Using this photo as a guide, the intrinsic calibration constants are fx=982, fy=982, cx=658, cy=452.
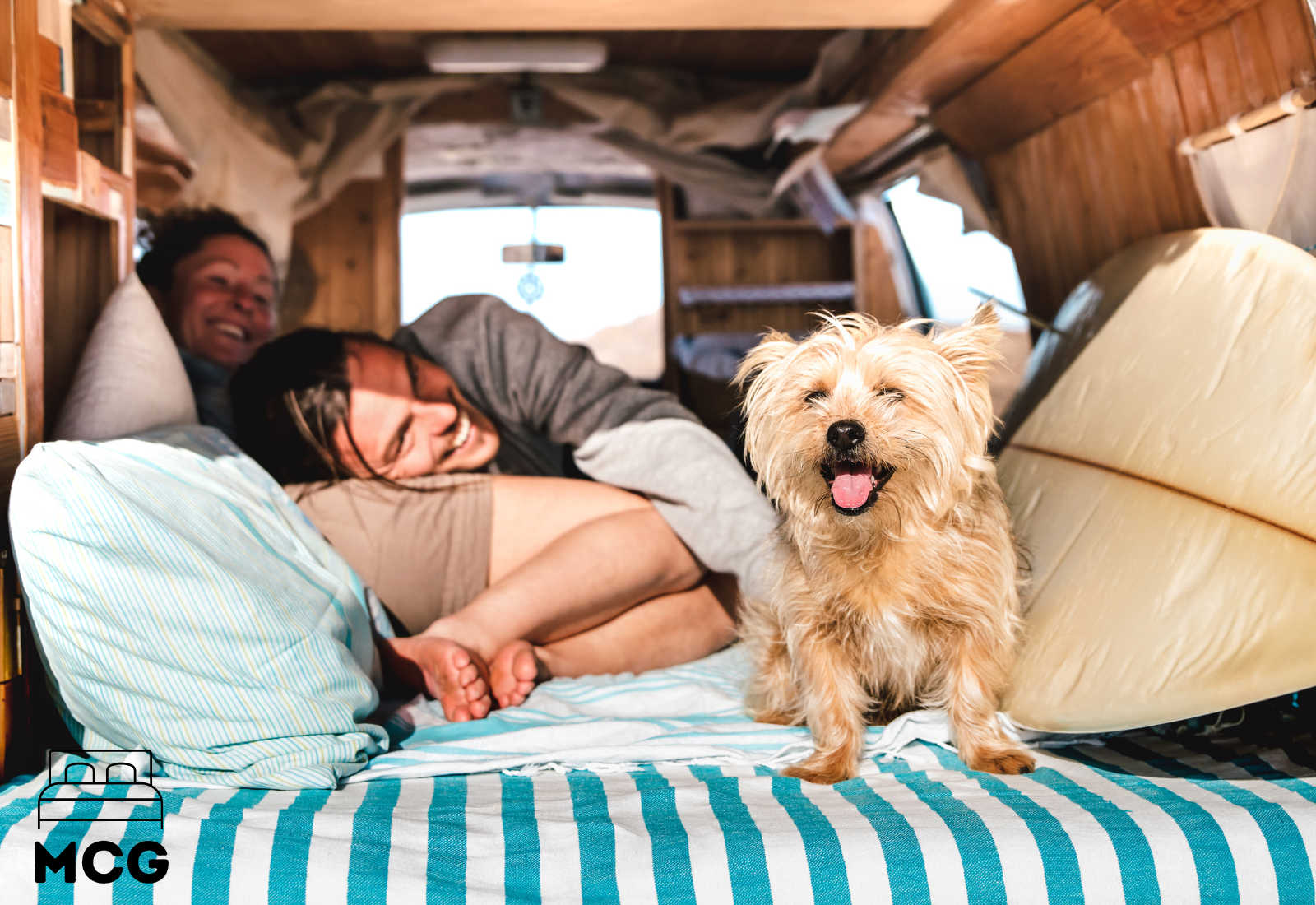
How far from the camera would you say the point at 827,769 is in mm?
1519

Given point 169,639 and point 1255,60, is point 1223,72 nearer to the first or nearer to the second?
point 1255,60

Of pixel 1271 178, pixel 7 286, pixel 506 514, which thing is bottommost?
pixel 506 514

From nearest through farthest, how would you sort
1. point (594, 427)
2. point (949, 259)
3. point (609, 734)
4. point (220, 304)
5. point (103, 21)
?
point (609, 734) → point (103, 21) → point (594, 427) → point (220, 304) → point (949, 259)

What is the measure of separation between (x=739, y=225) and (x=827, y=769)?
3.90m

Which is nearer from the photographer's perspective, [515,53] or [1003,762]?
[1003,762]

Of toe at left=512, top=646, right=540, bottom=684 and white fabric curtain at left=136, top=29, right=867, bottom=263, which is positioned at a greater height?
white fabric curtain at left=136, top=29, right=867, bottom=263

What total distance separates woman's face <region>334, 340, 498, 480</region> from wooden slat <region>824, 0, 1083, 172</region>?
154cm

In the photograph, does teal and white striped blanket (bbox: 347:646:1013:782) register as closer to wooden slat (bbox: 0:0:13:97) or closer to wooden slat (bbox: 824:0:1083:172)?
wooden slat (bbox: 0:0:13:97)

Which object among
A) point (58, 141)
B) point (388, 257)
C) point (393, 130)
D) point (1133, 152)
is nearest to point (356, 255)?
point (388, 257)

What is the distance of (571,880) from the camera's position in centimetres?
122

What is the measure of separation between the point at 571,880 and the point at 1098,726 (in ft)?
2.66

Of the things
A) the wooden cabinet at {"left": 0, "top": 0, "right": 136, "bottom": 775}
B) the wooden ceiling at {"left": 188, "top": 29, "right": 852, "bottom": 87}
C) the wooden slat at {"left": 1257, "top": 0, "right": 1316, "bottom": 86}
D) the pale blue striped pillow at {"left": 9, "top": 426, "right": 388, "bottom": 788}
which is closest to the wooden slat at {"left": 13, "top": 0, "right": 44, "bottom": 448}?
the wooden cabinet at {"left": 0, "top": 0, "right": 136, "bottom": 775}

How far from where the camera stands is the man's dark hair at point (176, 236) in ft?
10.7

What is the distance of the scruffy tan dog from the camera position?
1507 mm
